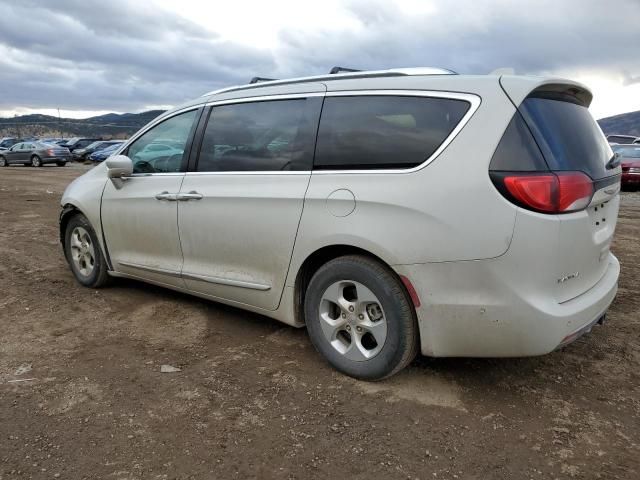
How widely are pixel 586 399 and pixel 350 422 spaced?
1.34 m

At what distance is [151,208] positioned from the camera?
4.16 metres

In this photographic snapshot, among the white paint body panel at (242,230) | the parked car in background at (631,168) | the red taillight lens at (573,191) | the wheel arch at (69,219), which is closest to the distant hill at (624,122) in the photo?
the parked car in background at (631,168)

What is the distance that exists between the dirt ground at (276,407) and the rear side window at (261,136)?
4.08 feet

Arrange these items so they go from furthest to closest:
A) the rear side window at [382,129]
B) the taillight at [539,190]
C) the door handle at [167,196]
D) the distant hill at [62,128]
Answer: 1. the distant hill at [62,128]
2. the door handle at [167,196]
3. the rear side window at [382,129]
4. the taillight at [539,190]

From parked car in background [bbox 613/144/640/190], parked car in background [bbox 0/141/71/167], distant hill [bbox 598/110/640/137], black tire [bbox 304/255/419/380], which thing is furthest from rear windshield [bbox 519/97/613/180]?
distant hill [bbox 598/110/640/137]

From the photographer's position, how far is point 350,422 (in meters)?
2.73

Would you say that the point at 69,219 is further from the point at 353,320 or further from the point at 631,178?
the point at 631,178

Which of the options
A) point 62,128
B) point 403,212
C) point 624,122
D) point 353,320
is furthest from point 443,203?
point 624,122

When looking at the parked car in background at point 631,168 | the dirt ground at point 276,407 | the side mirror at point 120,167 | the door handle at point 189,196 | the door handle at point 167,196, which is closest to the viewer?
the dirt ground at point 276,407

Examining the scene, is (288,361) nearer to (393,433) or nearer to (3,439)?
(393,433)

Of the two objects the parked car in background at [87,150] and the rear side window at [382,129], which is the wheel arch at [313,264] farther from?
the parked car in background at [87,150]

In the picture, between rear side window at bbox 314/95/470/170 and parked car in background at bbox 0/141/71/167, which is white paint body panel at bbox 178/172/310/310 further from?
parked car in background at bbox 0/141/71/167

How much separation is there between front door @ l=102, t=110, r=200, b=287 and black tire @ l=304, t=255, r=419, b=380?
1.46m

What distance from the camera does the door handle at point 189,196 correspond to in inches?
149
